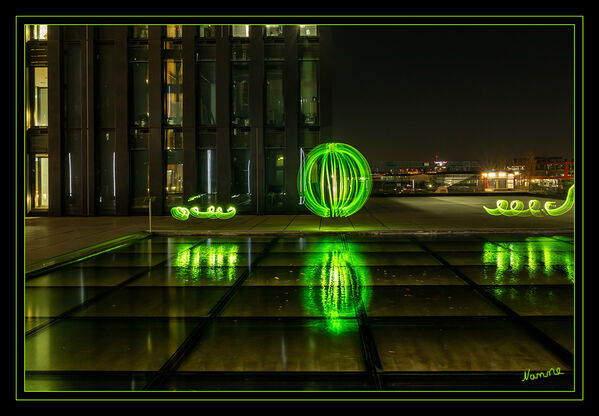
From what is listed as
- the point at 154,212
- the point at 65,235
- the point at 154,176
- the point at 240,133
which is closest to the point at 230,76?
the point at 240,133

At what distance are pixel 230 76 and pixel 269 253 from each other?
14416mm

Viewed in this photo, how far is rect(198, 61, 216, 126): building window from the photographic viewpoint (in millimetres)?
24969

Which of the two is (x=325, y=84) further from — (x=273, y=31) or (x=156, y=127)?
(x=156, y=127)

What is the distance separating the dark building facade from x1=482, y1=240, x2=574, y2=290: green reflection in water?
12772 mm

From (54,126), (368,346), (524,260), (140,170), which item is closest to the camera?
(368,346)

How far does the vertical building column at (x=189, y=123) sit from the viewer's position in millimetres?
24375

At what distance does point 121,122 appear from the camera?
24328mm

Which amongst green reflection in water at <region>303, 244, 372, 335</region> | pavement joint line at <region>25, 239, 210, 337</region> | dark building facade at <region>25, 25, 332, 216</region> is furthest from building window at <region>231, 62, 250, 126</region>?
pavement joint line at <region>25, 239, 210, 337</region>

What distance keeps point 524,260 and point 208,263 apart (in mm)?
7787

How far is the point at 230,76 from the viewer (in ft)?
80.9

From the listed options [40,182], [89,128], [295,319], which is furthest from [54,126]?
[295,319]

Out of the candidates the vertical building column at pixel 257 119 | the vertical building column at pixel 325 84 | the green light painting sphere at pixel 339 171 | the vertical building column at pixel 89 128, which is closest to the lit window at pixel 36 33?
the vertical building column at pixel 89 128

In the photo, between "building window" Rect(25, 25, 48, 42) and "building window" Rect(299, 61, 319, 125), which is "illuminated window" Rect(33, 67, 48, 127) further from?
"building window" Rect(299, 61, 319, 125)

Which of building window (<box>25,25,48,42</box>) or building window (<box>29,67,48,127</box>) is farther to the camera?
building window (<box>29,67,48,127</box>)
